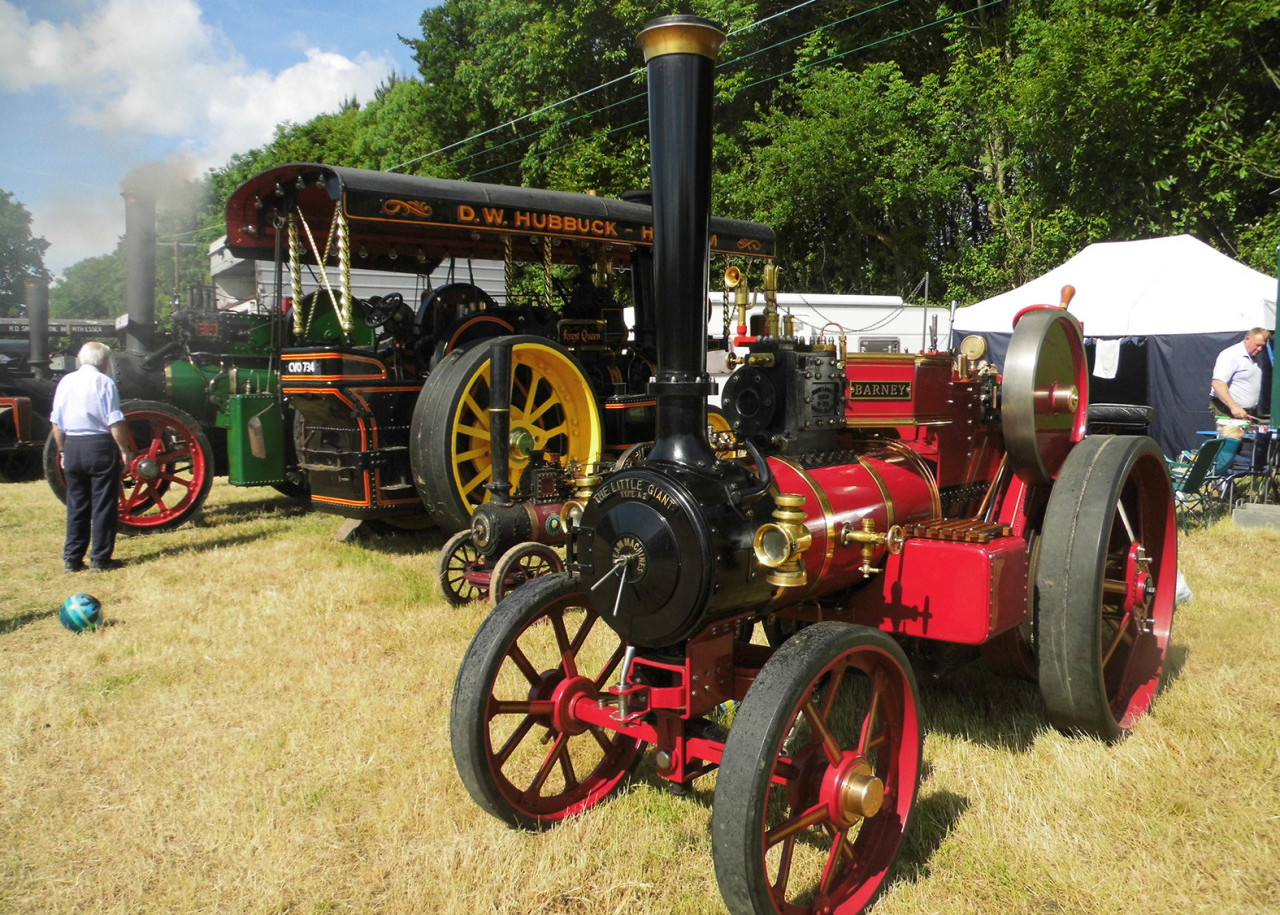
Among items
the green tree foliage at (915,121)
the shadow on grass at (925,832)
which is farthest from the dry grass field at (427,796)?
the green tree foliage at (915,121)

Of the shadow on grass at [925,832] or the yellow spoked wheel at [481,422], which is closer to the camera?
the shadow on grass at [925,832]

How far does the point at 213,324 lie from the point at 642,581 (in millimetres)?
6957

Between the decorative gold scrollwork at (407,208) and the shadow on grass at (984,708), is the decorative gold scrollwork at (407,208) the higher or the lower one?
the higher one

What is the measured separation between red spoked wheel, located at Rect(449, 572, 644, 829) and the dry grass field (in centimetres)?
9

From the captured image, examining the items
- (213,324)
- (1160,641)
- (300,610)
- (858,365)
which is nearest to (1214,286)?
(1160,641)

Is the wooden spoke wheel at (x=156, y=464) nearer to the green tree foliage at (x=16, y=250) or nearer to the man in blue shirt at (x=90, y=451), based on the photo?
the man in blue shirt at (x=90, y=451)

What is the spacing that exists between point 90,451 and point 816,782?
509 cm

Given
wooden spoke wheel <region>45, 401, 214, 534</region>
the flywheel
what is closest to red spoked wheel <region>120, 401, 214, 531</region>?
wooden spoke wheel <region>45, 401, 214, 534</region>

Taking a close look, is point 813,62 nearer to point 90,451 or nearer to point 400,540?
point 400,540

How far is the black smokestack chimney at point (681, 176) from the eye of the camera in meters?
2.14

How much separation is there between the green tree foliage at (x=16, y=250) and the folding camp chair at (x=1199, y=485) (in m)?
49.3

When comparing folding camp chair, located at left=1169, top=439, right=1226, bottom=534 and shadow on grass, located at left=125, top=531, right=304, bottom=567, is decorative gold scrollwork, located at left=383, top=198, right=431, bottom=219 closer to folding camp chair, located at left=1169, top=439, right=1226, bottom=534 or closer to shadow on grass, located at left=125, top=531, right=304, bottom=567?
shadow on grass, located at left=125, top=531, right=304, bottom=567

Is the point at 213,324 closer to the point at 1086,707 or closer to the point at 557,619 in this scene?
the point at 557,619

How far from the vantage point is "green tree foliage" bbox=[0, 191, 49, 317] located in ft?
151
